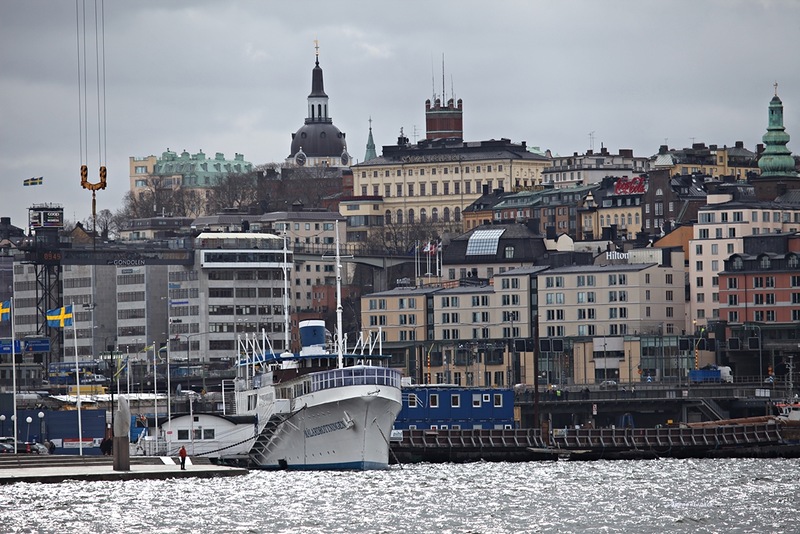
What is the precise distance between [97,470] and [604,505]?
2069 cm

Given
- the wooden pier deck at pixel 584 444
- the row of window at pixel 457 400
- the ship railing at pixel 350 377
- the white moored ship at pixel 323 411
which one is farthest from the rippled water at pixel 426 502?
the row of window at pixel 457 400

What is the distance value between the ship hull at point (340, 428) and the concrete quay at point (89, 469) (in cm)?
675

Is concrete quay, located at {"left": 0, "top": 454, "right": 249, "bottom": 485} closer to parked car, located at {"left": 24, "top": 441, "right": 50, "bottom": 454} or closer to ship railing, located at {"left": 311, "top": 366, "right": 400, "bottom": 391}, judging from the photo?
ship railing, located at {"left": 311, "top": 366, "right": 400, "bottom": 391}

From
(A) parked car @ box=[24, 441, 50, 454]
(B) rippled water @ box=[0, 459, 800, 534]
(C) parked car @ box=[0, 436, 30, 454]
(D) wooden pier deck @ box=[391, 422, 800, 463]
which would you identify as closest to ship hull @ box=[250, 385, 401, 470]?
(B) rippled water @ box=[0, 459, 800, 534]

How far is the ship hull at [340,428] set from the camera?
12244 centimetres

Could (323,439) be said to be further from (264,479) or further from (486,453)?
(486,453)

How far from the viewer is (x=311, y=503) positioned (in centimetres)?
10762

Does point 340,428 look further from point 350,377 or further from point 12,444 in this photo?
point 12,444

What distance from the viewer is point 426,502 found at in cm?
10912

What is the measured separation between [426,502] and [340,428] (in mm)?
14978

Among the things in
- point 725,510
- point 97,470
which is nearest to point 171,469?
point 97,470

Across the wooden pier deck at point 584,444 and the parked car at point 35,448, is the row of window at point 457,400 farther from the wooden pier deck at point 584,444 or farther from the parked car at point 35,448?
the parked car at point 35,448

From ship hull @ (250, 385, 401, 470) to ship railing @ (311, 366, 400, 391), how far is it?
248mm

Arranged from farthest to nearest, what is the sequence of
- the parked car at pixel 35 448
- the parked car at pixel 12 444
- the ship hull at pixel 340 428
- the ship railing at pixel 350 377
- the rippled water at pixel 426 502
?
the parked car at pixel 35 448
the parked car at pixel 12 444
the ship hull at pixel 340 428
the ship railing at pixel 350 377
the rippled water at pixel 426 502
